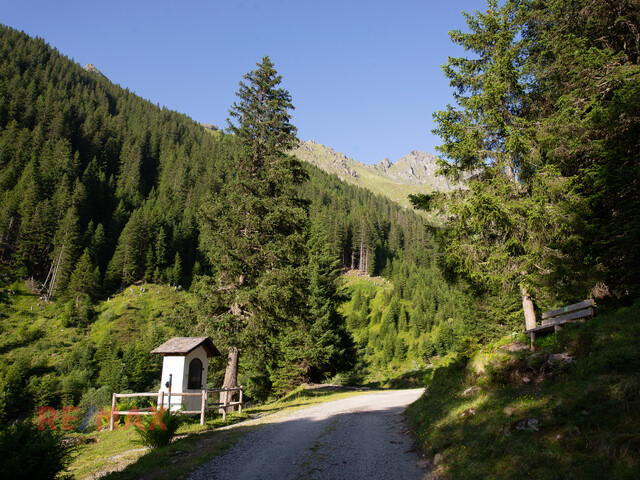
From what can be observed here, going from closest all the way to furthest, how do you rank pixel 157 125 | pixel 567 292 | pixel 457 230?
pixel 567 292, pixel 457 230, pixel 157 125

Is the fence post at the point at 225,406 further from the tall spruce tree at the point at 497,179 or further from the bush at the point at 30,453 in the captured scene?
the tall spruce tree at the point at 497,179

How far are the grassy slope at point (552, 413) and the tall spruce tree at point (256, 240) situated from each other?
923 centimetres

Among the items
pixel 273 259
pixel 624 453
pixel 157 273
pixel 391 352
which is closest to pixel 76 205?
pixel 157 273

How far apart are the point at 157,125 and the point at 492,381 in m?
182

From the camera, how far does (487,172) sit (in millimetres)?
15016

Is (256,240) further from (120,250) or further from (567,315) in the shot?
(120,250)

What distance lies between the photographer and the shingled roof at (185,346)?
47.9 ft

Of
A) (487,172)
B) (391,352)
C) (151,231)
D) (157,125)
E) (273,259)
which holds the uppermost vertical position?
(157,125)

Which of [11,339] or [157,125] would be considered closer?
[11,339]

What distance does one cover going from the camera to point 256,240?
57.6ft

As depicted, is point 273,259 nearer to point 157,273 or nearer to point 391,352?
point 391,352

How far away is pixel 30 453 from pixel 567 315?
11085mm

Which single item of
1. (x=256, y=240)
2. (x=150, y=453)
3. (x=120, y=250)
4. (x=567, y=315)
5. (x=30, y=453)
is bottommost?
(x=150, y=453)

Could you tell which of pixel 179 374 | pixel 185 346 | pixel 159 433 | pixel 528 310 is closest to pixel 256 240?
pixel 185 346
